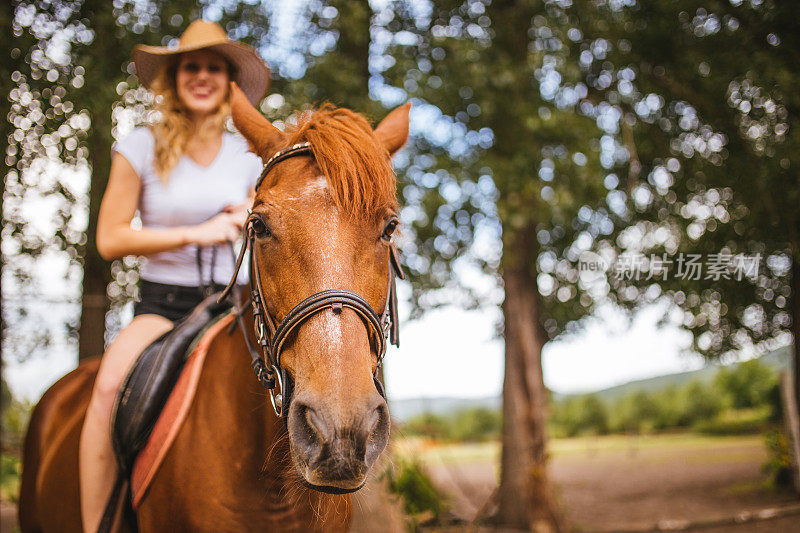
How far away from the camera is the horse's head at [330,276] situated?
4.86 ft

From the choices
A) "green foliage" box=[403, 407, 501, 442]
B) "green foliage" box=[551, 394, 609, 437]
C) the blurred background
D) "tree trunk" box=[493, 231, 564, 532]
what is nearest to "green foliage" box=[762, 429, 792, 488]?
the blurred background

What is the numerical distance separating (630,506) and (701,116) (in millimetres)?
7810

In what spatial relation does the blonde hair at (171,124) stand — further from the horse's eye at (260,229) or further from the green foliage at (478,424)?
the green foliage at (478,424)

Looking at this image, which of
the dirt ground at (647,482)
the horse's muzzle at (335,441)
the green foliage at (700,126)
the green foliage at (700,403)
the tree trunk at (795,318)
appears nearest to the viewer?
the horse's muzzle at (335,441)

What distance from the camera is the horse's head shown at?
148 cm

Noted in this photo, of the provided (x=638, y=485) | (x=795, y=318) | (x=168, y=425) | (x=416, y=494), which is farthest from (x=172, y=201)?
(x=638, y=485)

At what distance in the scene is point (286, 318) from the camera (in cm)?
165

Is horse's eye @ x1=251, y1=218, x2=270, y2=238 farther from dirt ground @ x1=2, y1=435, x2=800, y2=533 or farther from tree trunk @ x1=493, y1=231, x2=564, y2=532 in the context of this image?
tree trunk @ x1=493, y1=231, x2=564, y2=532

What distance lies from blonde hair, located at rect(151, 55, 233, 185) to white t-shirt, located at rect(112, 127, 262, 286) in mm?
40

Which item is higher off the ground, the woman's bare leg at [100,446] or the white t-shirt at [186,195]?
the white t-shirt at [186,195]

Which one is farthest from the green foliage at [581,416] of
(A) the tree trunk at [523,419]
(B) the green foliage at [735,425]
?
(A) the tree trunk at [523,419]

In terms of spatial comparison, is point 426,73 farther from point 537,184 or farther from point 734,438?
point 734,438

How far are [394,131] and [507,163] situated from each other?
18.3 feet

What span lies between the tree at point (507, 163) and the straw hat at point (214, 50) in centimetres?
457
